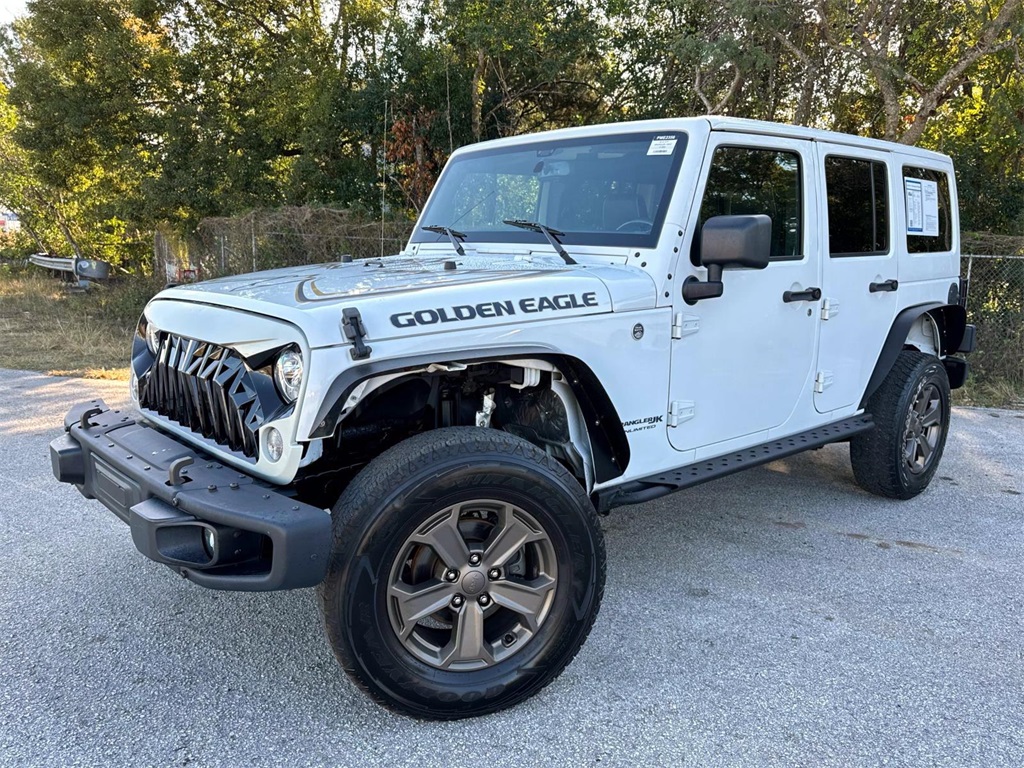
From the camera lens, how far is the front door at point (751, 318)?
3.21 m

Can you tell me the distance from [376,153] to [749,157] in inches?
499

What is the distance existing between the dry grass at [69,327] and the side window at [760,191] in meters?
6.92

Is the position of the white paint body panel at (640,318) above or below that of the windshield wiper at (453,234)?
below

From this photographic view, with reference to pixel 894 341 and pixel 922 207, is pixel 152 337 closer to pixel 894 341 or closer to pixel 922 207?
pixel 894 341

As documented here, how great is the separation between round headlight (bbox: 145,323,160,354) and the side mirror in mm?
2227

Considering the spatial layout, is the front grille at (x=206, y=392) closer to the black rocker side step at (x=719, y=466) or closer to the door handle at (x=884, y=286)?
the black rocker side step at (x=719, y=466)

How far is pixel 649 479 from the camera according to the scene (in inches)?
126

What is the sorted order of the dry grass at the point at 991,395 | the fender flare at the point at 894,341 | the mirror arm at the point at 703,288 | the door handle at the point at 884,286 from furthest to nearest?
the dry grass at the point at 991,395 → the fender flare at the point at 894,341 → the door handle at the point at 884,286 → the mirror arm at the point at 703,288

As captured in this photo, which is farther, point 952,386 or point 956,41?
point 956,41

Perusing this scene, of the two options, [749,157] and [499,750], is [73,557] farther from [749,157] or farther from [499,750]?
[749,157]

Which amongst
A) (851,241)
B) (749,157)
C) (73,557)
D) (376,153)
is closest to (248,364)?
(73,557)

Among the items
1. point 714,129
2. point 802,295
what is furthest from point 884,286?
point 714,129

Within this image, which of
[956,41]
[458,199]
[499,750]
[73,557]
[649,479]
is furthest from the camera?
[956,41]

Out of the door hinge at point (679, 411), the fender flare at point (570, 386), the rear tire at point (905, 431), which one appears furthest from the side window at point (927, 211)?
the fender flare at point (570, 386)
